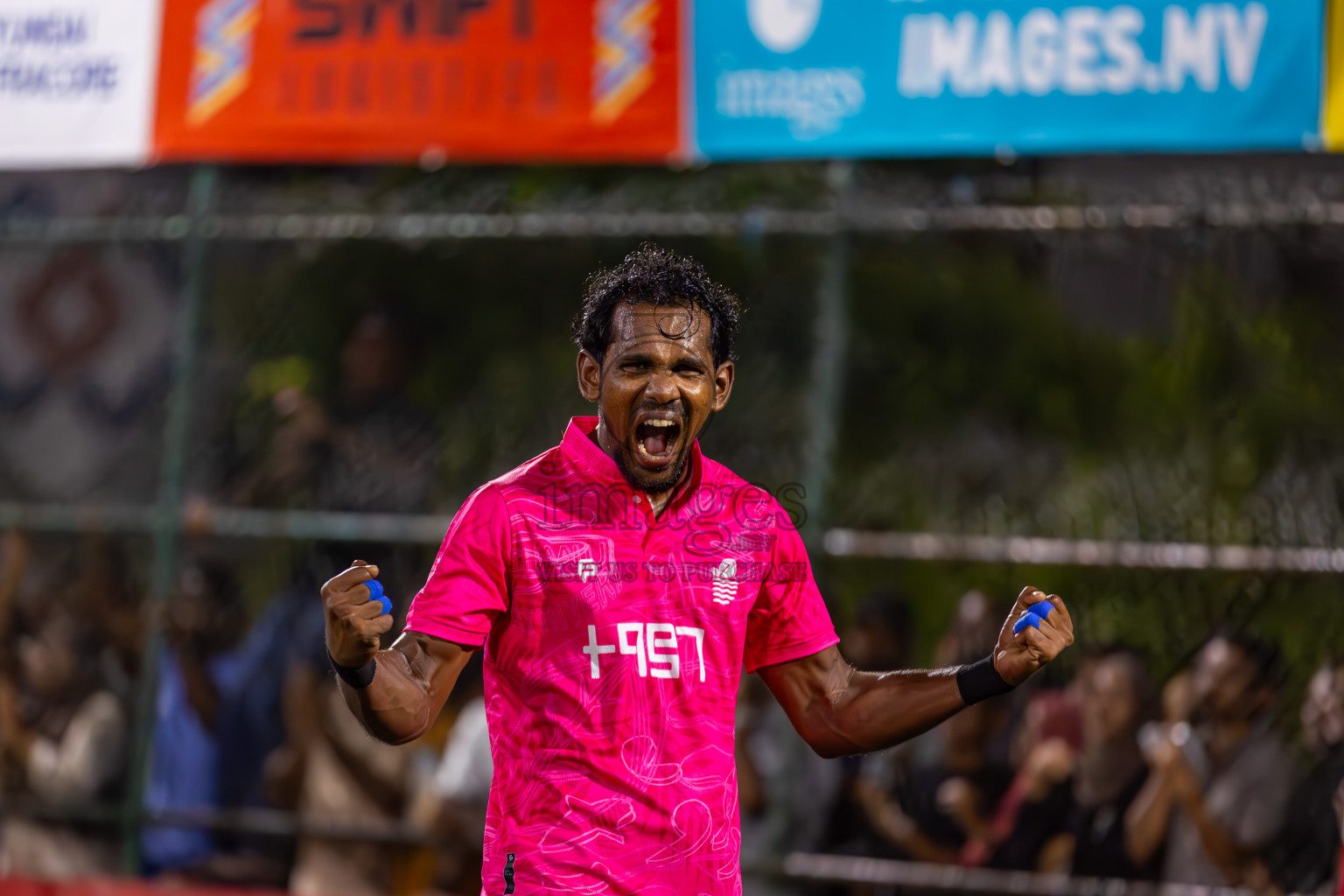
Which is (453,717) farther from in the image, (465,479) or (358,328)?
(358,328)

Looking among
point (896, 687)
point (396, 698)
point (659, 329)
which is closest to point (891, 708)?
point (896, 687)

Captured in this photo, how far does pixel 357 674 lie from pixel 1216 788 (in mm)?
3880

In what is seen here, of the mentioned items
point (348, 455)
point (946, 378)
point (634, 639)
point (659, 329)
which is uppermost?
point (946, 378)

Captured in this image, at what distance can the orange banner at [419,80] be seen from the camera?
20.4ft

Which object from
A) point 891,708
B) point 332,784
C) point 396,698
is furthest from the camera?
point 332,784

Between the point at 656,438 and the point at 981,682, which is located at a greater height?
the point at 656,438

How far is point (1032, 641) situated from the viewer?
286 centimetres

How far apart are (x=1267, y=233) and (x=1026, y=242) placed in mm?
1419

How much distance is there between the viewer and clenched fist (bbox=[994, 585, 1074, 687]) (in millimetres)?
2854

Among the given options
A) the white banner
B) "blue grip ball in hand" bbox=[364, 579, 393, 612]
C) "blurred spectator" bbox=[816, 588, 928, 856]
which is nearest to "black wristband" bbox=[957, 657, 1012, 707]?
"blue grip ball in hand" bbox=[364, 579, 393, 612]

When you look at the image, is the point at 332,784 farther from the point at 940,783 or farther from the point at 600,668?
the point at 600,668

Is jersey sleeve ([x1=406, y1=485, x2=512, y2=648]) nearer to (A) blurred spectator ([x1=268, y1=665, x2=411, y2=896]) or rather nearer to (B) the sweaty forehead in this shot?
(B) the sweaty forehead

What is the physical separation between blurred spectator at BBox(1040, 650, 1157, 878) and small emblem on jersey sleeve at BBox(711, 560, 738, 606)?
3.17 m

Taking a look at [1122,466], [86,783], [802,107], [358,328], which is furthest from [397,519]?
[1122,466]
